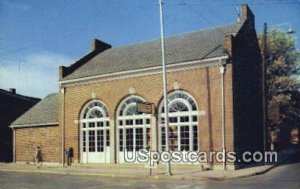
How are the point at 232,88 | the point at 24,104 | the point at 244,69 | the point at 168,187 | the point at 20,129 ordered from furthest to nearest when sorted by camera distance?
1. the point at 24,104
2. the point at 20,129
3. the point at 244,69
4. the point at 232,88
5. the point at 168,187

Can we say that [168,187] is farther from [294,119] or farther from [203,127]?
[294,119]

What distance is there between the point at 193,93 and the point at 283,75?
57.4 feet

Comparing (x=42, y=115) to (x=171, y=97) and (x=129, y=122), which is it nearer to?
(x=129, y=122)

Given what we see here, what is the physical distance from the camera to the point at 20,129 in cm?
3244

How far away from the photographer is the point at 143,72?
2559 centimetres

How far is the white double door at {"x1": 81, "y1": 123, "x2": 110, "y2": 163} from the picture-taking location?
27.2 m

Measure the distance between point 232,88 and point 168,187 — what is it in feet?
29.5

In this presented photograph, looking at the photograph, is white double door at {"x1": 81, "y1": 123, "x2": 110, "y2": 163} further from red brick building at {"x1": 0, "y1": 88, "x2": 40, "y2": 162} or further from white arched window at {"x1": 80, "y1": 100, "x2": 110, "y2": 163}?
red brick building at {"x1": 0, "y1": 88, "x2": 40, "y2": 162}

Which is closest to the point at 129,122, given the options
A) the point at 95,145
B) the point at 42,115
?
the point at 95,145

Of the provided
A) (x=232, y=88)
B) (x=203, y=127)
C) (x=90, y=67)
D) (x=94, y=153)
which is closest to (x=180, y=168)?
(x=203, y=127)

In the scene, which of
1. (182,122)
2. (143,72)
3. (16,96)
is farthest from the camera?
(16,96)

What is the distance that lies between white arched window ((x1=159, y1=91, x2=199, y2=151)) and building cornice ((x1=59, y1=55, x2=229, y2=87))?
5.16 feet

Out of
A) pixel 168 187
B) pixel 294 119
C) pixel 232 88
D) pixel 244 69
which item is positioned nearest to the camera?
pixel 168 187

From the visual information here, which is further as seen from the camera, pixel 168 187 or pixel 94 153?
pixel 94 153
